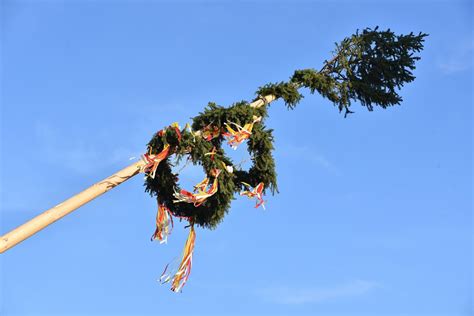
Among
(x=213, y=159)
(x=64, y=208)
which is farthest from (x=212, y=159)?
(x=64, y=208)

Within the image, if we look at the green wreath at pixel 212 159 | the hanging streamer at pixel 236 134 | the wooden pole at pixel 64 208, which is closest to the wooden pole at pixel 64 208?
the wooden pole at pixel 64 208

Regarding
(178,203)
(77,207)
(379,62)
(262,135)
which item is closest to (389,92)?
(379,62)

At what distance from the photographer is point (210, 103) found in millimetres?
13227

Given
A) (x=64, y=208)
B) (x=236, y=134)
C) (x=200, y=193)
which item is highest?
(x=236, y=134)

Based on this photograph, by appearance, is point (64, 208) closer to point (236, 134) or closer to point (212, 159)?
point (212, 159)

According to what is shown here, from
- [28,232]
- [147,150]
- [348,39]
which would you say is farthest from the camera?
[348,39]

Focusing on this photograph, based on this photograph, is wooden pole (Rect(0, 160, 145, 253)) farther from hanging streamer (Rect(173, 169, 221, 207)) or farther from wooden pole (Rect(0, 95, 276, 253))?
hanging streamer (Rect(173, 169, 221, 207))

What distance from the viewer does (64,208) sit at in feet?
37.5

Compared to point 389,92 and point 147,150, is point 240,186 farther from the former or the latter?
point 389,92

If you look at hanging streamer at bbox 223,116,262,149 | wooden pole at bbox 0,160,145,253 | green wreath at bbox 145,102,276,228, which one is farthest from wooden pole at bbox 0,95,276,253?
hanging streamer at bbox 223,116,262,149

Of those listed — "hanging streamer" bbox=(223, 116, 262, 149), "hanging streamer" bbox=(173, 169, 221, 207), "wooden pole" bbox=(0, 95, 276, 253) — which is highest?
"hanging streamer" bbox=(223, 116, 262, 149)

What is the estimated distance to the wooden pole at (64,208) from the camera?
35.7 ft

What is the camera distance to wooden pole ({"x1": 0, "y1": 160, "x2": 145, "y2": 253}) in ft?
35.7

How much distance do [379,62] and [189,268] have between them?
5.67 meters
